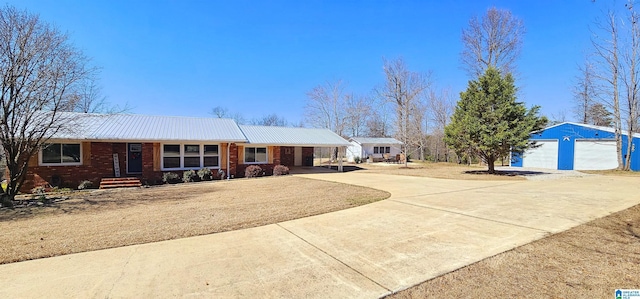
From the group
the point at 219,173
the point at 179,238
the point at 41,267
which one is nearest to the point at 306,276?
the point at 179,238

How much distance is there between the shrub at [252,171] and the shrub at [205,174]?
80.0 inches

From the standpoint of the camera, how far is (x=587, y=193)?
31.0 feet

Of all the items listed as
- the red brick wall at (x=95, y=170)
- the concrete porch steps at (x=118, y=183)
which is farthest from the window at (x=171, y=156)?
the concrete porch steps at (x=118, y=183)

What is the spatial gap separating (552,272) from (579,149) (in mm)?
25712

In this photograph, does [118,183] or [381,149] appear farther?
[381,149]

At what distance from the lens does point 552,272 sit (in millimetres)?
3434

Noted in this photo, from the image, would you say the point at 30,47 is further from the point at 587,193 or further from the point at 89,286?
the point at 587,193

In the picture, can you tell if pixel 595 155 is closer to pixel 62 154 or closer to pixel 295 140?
pixel 295 140

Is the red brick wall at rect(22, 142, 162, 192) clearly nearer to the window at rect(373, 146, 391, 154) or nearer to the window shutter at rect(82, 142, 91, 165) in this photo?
the window shutter at rect(82, 142, 91, 165)

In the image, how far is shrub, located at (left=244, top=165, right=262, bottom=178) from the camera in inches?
675

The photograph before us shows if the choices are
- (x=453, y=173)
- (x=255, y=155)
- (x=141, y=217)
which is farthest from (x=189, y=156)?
(x=453, y=173)

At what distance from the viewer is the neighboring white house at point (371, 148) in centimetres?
3622

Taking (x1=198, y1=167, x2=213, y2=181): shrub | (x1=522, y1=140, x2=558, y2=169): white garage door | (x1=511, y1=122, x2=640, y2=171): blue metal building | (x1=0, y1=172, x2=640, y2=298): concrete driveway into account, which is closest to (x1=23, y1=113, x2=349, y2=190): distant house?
(x1=198, y1=167, x2=213, y2=181): shrub

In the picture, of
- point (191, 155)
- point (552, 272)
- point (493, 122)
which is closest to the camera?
point (552, 272)
